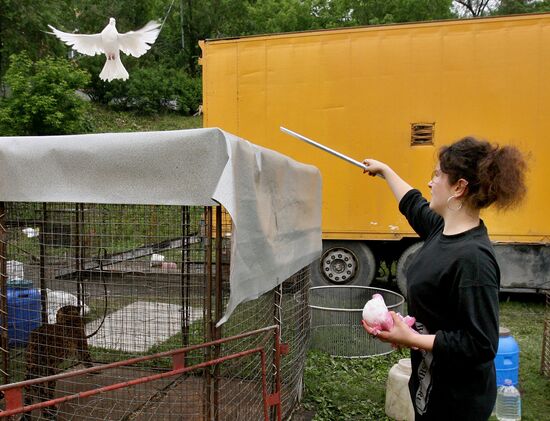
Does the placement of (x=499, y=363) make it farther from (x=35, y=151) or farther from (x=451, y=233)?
(x=35, y=151)

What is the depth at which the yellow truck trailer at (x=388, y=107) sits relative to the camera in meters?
7.02

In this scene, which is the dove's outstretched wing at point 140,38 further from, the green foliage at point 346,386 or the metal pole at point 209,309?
the green foliage at point 346,386

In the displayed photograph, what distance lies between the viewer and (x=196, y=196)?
2.55 meters

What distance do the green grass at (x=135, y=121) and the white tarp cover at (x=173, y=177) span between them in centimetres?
1988

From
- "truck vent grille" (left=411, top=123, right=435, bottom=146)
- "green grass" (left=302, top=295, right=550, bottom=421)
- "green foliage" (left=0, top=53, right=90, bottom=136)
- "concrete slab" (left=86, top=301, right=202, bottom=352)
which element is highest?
"green foliage" (left=0, top=53, right=90, bottom=136)

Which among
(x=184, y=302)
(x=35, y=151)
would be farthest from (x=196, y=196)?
(x=184, y=302)

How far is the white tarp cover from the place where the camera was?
249 centimetres

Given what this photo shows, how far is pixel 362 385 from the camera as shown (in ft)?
15.7

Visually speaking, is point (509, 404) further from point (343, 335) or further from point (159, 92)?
point (159, 92)

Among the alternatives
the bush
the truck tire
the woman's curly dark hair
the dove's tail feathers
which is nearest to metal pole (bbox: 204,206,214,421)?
the woman's curly dark hair

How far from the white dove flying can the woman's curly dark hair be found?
15.4ft

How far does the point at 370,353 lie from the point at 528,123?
4.07 m

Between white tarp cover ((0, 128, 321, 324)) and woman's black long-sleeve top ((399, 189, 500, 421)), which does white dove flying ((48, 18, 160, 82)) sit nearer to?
white tarp cover ((0, 128, 321, 324))

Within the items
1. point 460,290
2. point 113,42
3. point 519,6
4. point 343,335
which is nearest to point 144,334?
point 343,335
